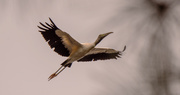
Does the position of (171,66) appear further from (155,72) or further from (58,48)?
(58,48)

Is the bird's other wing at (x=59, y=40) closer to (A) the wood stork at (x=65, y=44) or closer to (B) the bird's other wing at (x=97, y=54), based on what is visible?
(A) the wood stork at (x=65, y=44)

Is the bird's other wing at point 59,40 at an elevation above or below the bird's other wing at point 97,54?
below

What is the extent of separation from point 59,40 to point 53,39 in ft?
0.47

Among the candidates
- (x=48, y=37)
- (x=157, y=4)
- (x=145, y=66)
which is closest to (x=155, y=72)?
(x=145, y=66)

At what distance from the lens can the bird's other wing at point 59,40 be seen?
734cm

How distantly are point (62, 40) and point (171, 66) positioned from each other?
6.40 m

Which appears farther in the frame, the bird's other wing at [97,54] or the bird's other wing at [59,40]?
the bird's other wing at [97,54]

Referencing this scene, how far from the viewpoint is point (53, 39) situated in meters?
7.49

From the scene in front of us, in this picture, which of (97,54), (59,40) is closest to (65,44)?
(59,40)

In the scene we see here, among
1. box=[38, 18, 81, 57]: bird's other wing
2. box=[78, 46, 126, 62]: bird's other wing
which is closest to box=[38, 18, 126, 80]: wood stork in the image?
box=[38, 18, 81, 57]: bird's other wing

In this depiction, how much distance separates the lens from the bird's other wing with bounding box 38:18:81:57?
24.1ft

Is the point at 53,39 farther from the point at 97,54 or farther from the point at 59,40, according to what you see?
the point at 97,54

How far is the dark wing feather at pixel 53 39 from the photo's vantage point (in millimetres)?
7332

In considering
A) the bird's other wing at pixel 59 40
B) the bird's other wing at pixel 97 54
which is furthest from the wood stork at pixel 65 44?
the bird's other wing at pixel 97 54
